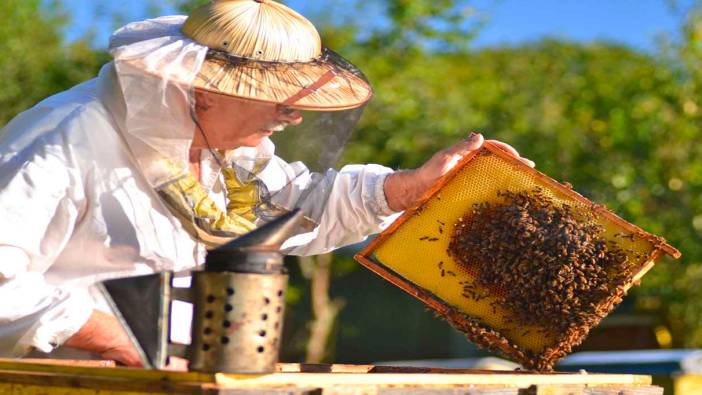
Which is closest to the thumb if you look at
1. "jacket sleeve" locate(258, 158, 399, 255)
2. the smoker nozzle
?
"jacket sleeve" locate(258, 158, 399, 255)

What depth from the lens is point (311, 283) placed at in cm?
1037

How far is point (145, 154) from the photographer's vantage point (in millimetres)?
3043

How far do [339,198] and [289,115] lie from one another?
601 millimetres

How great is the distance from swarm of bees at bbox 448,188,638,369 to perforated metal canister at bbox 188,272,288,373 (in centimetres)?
126

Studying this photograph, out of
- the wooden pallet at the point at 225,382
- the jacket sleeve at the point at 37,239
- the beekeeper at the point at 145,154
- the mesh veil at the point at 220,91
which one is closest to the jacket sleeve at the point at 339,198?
the mesh veil at the point at 220,91

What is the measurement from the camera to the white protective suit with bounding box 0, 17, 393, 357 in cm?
266

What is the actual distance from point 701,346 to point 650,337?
2455mm

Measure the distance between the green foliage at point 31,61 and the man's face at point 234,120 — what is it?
6.59m

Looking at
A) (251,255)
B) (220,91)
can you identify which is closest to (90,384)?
(251,255)

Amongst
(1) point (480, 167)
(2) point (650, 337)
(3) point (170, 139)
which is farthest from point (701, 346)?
(3) point (170, 139)

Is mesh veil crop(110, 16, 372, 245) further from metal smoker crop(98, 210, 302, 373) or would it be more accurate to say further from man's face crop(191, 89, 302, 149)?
metal smoker crop(98, 210, 302, 373)

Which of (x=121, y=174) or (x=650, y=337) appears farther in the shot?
(x=650, y=337)

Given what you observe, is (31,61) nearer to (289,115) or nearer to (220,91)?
(289,115)

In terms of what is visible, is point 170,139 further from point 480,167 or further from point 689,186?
point 689,186
